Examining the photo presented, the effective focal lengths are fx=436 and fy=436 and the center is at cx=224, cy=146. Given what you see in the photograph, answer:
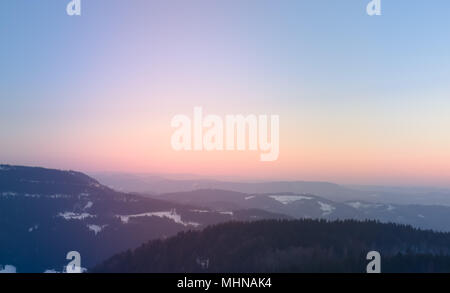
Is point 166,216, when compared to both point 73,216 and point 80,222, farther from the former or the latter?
point 73,216

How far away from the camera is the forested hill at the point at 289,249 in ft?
131

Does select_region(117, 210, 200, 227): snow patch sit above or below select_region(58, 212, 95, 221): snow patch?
above

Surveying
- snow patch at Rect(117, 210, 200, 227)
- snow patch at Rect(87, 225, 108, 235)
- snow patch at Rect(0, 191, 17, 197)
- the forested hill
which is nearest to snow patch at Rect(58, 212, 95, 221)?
snow patch at Rect(87, 225, 108, 235)

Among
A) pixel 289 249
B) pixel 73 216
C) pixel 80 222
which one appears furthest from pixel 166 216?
pixel 289 249

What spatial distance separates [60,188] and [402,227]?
164 m

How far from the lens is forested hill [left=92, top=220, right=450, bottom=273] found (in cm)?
4000

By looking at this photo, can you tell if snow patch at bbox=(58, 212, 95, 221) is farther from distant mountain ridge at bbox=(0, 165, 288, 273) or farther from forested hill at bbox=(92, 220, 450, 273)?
forested hill at bbox=(92, 220, 450, 273)

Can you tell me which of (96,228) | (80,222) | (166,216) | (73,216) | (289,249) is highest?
(289,249)

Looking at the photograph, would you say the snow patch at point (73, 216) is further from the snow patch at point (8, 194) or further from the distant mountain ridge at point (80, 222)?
the snow patch at point (8, 194)

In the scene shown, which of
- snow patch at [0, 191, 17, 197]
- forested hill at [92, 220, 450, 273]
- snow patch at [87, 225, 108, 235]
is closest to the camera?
forested hill at [92, 220, 450, 273]

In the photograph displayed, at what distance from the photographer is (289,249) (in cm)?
4819

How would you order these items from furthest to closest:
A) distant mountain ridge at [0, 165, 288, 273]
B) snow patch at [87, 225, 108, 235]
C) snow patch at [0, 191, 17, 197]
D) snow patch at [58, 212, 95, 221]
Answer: snow patch at [0, 191, 17, 197] → snow patch at [58, 212, 95, 221] → snow patch at [87, 225, 108, 235] → distant mountain ridge at [0, 165, 288, 273]

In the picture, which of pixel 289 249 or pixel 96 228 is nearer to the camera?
pixel 289 249
